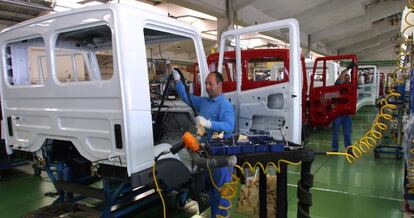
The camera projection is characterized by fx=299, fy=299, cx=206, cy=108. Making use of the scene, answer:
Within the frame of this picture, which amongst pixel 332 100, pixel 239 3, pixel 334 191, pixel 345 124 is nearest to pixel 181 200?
pixel 334 191

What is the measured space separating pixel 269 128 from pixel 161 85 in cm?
154

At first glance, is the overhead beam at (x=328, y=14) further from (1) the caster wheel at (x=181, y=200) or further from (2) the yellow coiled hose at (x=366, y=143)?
(1) the caster wheel at (x=181, y=200)

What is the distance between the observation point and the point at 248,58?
211 inches

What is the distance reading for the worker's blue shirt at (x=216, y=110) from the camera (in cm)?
283

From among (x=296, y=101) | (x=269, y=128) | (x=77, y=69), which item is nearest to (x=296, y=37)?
(x=296, y=101)

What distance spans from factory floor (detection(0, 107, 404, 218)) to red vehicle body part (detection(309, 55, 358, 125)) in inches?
39.9

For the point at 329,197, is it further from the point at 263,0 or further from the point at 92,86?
the point at 263,0

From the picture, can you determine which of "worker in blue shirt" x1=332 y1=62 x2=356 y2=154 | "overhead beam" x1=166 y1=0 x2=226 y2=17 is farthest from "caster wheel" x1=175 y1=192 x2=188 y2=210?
"overhead beam" x1=166 y1=0 x2=226 y2=17

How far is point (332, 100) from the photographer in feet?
23.0

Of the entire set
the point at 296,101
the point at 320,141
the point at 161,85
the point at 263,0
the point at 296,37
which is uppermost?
the point at 263,0

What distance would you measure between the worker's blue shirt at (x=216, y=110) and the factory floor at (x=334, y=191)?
1.43m

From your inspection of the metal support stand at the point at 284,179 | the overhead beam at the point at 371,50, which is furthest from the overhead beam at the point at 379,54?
the metal support stand at the point at 284,179

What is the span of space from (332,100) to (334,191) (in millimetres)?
3012

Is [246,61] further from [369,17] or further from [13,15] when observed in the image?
[369,17]
